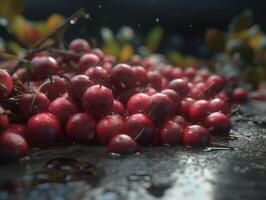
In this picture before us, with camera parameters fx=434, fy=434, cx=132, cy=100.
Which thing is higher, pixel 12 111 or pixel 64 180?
pixel 12 111

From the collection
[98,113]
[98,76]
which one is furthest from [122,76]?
[98,113]

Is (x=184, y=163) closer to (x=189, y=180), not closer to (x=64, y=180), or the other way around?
(x=189, y=180)

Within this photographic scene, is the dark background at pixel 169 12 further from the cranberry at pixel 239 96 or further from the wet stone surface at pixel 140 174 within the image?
the wet stone surface at pixel 140 174

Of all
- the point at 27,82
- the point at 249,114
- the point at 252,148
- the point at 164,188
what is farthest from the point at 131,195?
the point at 249,114

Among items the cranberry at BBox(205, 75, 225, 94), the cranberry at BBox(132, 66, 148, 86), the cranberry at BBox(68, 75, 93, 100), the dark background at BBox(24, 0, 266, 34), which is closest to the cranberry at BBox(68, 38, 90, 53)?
the cranberry at BBox(132, 66, 148, 86)

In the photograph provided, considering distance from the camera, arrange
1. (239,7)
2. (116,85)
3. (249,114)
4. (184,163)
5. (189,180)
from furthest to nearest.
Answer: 1. (239,7)
2. (249,114)
3. (116,85)
4. (184,163)
5. (189,180)

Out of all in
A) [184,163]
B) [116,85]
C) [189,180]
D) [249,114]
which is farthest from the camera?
[249,114]

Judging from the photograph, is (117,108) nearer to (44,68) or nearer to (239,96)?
(44,68)
